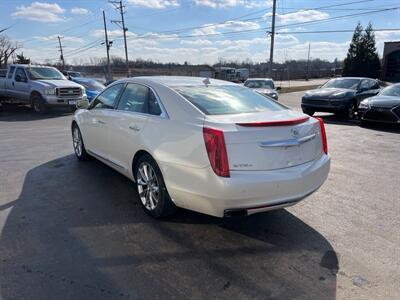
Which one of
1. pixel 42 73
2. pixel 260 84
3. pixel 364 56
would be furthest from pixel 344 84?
pixel 364 56

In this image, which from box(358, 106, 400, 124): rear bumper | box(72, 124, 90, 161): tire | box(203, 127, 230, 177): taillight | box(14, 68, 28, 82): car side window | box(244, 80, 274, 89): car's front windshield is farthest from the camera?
box(244, 80, 274, 89): car's front windshield

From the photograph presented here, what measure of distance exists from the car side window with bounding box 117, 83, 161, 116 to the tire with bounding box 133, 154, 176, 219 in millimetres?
570

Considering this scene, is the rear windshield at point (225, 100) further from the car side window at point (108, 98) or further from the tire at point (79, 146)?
the tire at point (79, 146)

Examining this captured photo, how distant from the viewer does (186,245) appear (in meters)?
3.47

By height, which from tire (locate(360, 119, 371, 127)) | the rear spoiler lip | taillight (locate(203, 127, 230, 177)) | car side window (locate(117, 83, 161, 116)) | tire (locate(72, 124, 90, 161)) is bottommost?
A: tire (locate(360, 119, 371, 127))

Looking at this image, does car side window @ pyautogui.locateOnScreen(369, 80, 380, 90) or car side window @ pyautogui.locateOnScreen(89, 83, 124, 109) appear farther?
car side window @ pyautogui.locateOnScreen(369, 80, 380, 90)

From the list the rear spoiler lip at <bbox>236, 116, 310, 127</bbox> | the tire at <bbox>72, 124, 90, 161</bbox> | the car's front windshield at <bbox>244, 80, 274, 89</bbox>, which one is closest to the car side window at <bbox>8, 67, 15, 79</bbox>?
the car's front windshield at <bbox>244, 80, 274, 89</bbox>

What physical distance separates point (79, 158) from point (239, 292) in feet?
15.3

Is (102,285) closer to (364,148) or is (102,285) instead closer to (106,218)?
(106,218)

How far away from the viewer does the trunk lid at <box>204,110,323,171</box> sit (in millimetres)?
3213

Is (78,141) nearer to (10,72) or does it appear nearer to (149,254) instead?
(149,254)

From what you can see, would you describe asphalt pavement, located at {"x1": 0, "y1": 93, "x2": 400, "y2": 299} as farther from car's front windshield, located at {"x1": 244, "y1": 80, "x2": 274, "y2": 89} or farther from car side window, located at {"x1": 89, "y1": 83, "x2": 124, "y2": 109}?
car's front windshield, located at {"x1": 244, "y1": 80, "x2": 274, "y2": 89}

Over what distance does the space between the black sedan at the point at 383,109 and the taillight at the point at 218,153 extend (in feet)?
30.7

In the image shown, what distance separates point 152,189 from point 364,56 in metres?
46.2
